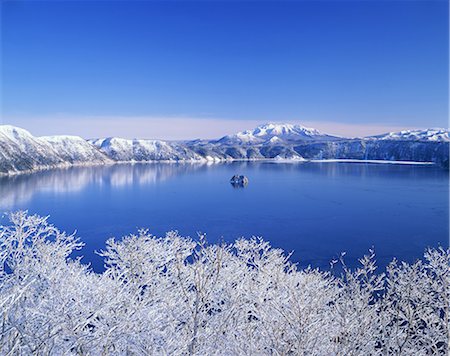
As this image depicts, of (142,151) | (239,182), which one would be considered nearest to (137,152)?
(142,151)

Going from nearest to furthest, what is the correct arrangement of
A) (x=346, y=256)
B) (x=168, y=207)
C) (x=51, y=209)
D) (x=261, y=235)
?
1. (x=346, y=256)
2. (x=261, y=235)
3. (x=51, y=209)
4. (x=168, y=207)

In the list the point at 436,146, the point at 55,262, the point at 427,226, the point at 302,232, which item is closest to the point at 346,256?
the point at 302,232

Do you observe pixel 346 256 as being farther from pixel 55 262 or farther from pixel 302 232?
pixel 55 262

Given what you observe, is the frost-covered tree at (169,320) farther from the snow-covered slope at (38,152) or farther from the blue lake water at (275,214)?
the snow-covered slope at (38,152)

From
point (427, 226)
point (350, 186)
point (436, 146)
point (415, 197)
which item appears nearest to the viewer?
point (427, 226)

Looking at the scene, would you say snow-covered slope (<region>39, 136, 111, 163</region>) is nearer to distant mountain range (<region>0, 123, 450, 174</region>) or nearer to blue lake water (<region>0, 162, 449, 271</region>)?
distant mountain range (<region>0, 123, 450, 174</region>)

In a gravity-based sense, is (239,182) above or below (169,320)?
below

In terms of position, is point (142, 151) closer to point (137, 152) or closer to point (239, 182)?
point (137, 152)

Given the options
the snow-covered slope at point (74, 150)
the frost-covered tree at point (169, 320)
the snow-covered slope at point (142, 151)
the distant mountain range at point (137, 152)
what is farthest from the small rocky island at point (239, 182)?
the snow-covered slope at point (142, 151)

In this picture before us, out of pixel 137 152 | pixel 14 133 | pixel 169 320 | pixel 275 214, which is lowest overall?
pixel 275 214
